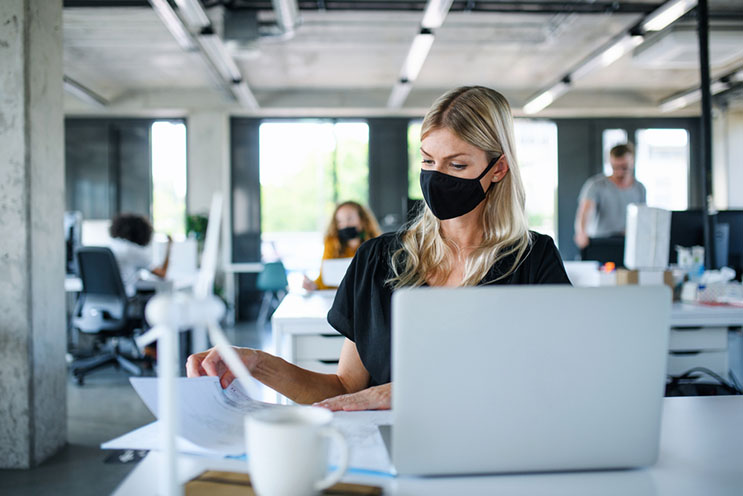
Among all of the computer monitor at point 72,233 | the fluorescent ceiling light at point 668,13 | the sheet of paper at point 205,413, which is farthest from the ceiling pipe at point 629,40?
the computer monitor at point 72,233

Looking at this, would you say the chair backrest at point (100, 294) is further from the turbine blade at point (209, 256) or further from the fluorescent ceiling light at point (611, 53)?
the fluorescent ceiling light at point (611, 53)

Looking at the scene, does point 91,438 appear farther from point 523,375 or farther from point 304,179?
point 304,179

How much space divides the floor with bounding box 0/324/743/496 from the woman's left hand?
1.14 metres

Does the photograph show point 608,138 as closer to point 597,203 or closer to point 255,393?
point 597,203

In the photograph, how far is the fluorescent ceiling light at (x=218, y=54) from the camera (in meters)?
5.08

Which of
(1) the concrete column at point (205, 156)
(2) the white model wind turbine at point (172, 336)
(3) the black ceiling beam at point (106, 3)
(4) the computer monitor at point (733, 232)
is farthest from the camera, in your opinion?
(1) the concrete column at point (205, 156)

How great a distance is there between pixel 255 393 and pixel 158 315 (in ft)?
0.49

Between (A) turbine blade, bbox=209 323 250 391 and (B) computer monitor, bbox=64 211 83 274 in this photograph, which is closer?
(A) turbine blade, bbox=209 323 250 391

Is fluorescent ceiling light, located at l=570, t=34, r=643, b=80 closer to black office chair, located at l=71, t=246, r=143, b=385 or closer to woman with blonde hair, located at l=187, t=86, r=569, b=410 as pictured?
woman with blonde hair, located at l=187, t=86, r=569, b=410

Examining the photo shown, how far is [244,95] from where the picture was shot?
25.4 ft

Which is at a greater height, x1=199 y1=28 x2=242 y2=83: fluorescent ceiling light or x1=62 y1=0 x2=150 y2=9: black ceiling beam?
x1=62 y1=0 x2=150 y2=9: black ceiling beam

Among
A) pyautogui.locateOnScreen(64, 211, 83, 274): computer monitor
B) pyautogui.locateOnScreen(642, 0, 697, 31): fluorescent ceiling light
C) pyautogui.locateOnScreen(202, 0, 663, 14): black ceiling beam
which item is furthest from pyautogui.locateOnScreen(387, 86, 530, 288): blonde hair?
pyautogui.locateOnScreen(64, 211, 83, 274): computer monitor

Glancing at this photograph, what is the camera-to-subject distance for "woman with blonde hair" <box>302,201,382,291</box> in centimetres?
454

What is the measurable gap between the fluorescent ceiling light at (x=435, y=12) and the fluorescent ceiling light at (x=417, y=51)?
0.72ft
